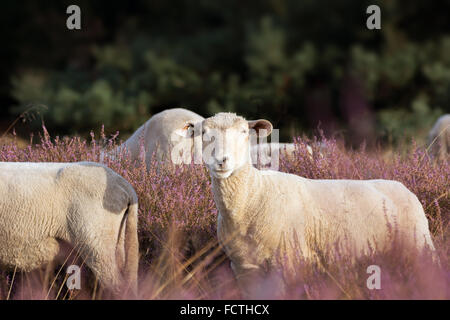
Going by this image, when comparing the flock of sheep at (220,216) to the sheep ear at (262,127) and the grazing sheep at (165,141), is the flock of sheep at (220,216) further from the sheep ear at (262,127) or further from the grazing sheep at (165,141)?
the grazing sheep at (165,141)

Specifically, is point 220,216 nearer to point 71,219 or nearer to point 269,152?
point 71,219

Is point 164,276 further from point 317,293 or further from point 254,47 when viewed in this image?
point 254,47

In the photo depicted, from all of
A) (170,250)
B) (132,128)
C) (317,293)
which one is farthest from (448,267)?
(132,128)

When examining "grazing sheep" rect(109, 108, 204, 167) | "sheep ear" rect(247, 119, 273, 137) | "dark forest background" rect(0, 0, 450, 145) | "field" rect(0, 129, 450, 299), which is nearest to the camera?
"field" rect(0, 129, 450, 299)

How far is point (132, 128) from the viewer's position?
41.8 feet

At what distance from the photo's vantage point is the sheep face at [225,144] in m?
2.91

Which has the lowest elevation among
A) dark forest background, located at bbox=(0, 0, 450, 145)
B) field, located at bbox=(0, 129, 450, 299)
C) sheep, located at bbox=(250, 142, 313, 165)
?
field, located at bbox=(0, 129, 450, 299)

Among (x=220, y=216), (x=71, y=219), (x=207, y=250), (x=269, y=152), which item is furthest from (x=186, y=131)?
(x=269, y=152)

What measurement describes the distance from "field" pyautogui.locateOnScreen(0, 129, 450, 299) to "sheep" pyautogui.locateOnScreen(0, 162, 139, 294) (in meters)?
0.13

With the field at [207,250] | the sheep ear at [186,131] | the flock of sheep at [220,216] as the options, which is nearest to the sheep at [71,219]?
the flock of sheep at [220,216]

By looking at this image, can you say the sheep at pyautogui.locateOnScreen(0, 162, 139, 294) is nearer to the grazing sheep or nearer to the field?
the field

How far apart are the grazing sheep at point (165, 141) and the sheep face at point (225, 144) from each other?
4.34ft

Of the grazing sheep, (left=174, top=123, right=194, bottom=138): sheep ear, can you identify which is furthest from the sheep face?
Answer: the grazing sheep

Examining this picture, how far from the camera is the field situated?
2.67 meters
